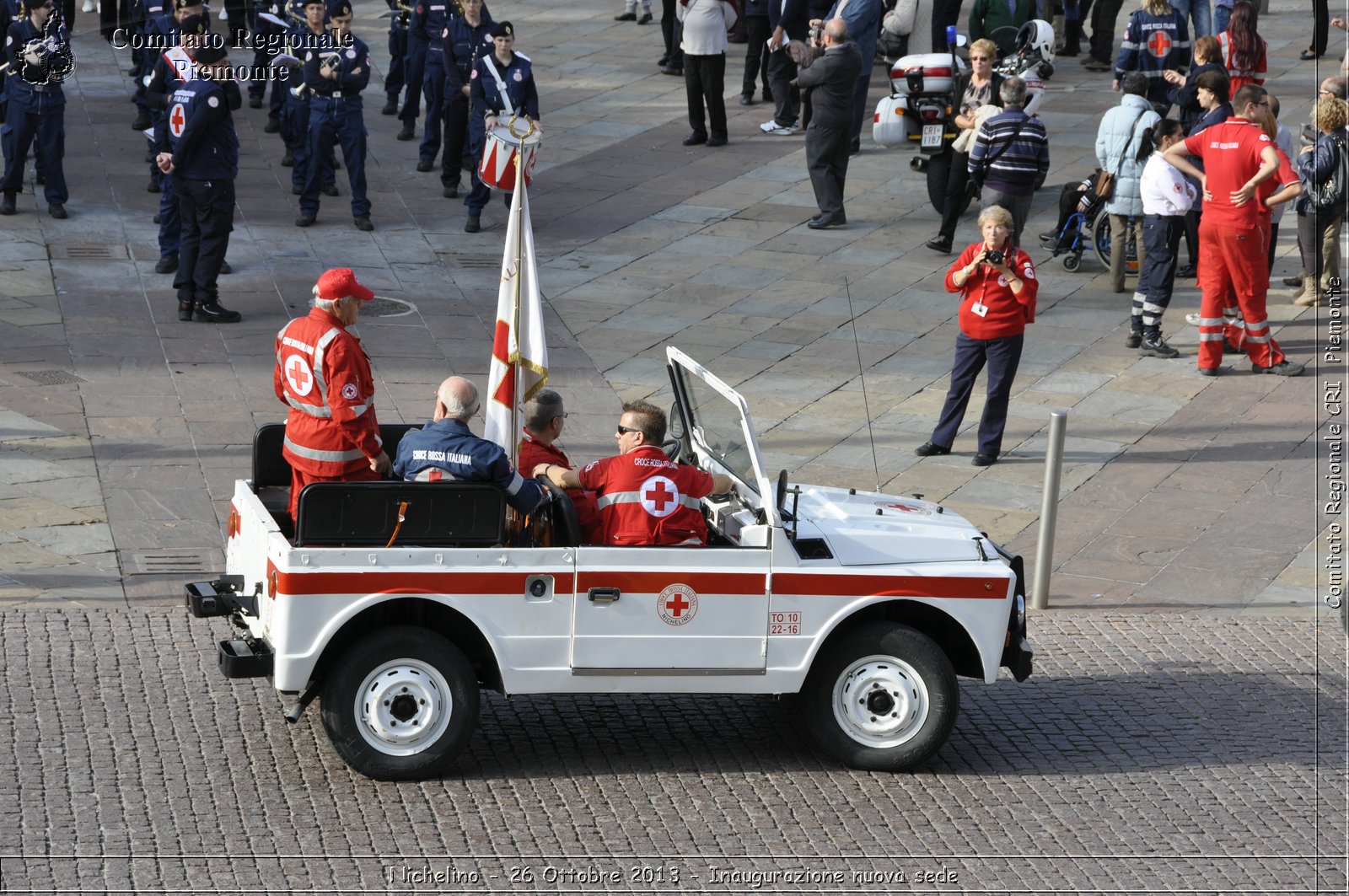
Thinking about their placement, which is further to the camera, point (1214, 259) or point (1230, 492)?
point (1214, 259)

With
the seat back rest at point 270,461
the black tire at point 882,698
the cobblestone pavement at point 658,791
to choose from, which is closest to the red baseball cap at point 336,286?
the seat back rest at point 270,461

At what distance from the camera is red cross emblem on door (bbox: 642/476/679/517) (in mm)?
7254

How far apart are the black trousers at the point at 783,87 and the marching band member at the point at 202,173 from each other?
26.4 ft

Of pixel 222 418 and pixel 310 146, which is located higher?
pixel 310 146

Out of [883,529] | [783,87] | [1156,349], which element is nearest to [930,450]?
[1156,349]

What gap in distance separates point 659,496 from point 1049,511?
318 centimetres

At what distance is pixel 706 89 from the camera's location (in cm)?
1948

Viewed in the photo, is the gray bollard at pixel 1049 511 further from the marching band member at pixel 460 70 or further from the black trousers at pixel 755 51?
the black trousers at pixel 755 51

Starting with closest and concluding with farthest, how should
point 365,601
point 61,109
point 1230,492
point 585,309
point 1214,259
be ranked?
point 365,601 → point 1230,492 → point 1214,259 → point 585,309 → point 61,109

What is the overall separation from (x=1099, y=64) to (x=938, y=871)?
18.6 m

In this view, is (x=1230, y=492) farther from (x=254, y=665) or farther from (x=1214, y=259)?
(x=254, y=665)

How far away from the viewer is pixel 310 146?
54.4 feet

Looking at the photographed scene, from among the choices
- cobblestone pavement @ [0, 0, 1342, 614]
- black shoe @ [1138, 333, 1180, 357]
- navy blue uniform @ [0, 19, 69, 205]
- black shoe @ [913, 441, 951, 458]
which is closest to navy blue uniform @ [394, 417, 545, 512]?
cobblestone pavement @ [0, 0, 1342, 614]

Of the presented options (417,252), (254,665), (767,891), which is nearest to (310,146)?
(417,252)
